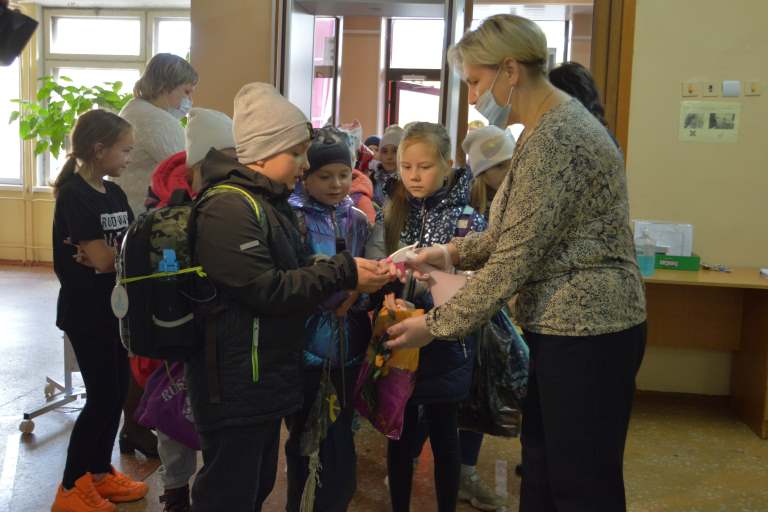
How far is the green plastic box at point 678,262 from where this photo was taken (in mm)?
3754

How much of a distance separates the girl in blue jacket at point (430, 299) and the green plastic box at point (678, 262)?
186 centimetres

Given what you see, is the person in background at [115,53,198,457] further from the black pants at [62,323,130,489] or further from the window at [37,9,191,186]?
the window at [37,9,191,186]

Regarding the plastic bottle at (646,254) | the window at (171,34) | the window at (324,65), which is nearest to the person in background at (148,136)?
the plastic bottle at (646,254)

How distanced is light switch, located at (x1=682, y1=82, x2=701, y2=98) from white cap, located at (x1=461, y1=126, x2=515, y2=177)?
1652mm

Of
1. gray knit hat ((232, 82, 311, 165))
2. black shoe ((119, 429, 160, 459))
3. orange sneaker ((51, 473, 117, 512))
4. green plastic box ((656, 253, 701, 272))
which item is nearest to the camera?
gray knit hat ((232, 82, 311, 165))

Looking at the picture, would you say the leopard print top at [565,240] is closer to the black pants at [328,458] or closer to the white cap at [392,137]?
the black pants at [328,458]

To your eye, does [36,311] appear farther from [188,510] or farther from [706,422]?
[706,422]

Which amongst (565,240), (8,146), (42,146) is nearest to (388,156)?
(565,240)

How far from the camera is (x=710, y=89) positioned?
383 centimetres

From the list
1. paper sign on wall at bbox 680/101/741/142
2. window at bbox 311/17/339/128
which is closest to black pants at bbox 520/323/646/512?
paper sign on wall at bbox 680/101/741/142

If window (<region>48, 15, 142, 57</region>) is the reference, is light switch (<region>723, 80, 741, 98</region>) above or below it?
below

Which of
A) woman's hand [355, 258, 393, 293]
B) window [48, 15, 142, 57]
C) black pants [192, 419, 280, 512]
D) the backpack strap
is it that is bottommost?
black pants [192, 419, 280, 512]

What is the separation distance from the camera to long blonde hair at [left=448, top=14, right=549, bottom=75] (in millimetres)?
1494

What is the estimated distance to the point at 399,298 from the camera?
2.00 metres
